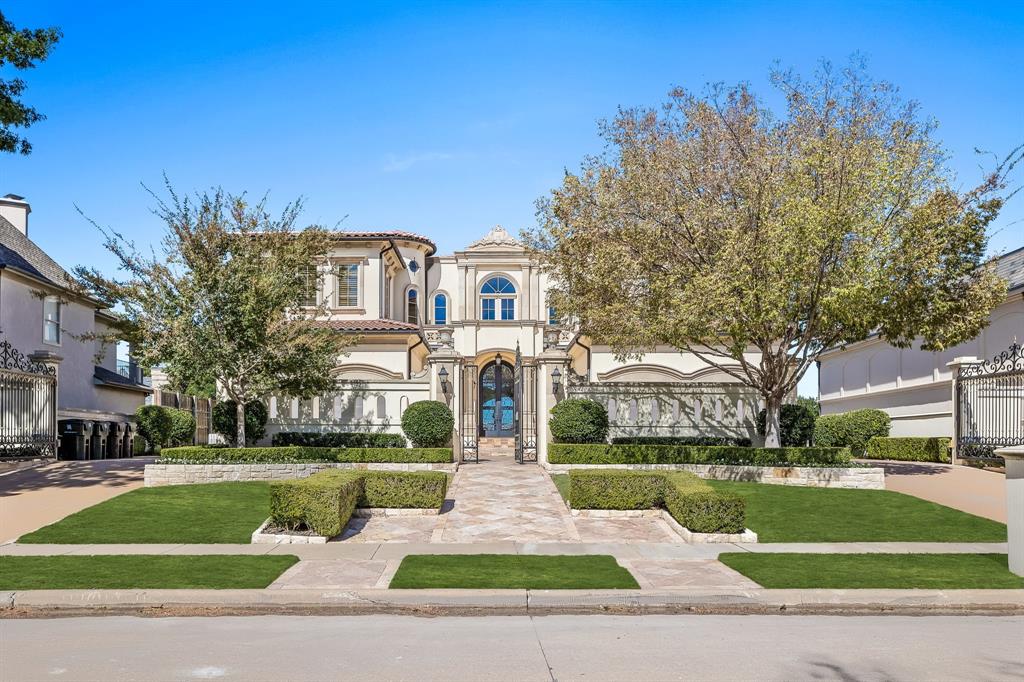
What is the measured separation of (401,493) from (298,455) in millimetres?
5214

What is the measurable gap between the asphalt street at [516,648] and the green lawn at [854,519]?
4.90m

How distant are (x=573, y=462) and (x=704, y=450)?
3.20 m

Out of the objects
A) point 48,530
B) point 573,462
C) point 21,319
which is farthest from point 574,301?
point 21,319

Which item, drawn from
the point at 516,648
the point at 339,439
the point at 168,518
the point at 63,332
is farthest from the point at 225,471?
the point at 516,648

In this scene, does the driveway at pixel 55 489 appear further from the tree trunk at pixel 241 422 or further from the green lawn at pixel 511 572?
the green lawn at pixel 511 572

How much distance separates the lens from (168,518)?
14.6 meters

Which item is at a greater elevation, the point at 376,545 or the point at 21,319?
the point at 21,319

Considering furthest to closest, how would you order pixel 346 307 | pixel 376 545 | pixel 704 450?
pixel 346 307 → pixel 704 450 → pixel 376 545

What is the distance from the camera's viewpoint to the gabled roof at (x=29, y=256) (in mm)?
28172

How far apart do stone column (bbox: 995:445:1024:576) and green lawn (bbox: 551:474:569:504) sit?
816 cm

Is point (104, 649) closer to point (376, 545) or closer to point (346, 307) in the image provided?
point (376, 545)

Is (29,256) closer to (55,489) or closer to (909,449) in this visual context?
(55,489)

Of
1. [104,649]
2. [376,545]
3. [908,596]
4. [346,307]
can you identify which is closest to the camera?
[104,649]

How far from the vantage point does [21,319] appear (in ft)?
90.4
